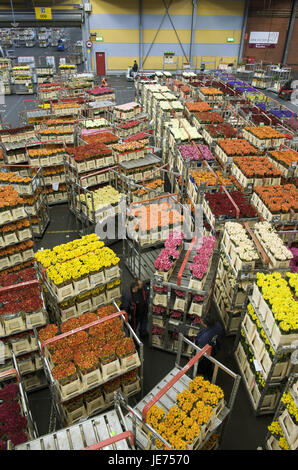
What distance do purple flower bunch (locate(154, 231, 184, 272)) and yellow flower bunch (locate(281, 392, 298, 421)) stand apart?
9.94 feet

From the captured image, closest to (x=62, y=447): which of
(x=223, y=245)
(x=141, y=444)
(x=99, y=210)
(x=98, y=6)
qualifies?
(x=141, y=444)

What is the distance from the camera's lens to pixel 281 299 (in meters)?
5.94

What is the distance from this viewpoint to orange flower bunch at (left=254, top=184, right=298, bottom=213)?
870 cm

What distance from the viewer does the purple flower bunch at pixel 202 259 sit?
22.3 feet

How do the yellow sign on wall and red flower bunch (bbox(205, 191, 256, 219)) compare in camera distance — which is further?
the yellow sign on wall

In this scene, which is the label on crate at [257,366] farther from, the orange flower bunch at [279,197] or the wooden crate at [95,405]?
the orange flower bunch at [279,197]

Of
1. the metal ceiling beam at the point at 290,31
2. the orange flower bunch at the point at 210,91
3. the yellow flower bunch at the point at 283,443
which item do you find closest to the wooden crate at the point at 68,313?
the yellow flower bunch at the point at 283,443

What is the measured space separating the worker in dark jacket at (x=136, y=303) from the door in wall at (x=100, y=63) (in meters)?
35.0

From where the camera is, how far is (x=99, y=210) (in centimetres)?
1072

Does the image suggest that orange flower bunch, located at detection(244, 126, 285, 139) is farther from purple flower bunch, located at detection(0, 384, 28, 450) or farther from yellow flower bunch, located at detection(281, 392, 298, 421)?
purple flower bunch, located at detection(0, 384, 28, 450)

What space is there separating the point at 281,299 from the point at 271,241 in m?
1.94

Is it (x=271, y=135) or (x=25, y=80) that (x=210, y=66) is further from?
(x=271, y=135)

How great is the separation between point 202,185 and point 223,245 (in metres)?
2.22

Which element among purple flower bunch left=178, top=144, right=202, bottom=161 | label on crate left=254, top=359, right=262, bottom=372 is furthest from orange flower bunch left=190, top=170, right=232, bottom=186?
label on crate left=254, top=359, right=262, bottom=372
